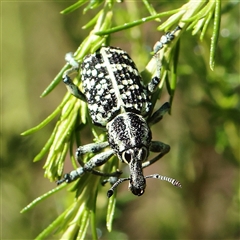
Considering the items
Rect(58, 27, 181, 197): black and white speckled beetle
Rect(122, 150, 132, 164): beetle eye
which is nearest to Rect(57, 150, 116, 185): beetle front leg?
Rect(58, 27, 181, 197): black and white speckled beetle

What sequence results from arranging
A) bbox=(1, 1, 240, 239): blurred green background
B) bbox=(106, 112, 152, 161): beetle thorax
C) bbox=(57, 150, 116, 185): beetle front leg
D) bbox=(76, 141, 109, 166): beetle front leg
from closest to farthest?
bbox=(57, 150, 116, 185): beetle front leg
bbox=(76, 141, 109, 166): beetle front leg
bbox=(106, 112, 152, 161): beetle thorax
bbox=(1, 1, 240, 239): blurred green background

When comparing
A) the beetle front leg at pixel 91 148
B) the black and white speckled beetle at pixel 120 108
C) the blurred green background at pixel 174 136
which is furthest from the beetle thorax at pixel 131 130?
the blurred green background at pixel 174 136

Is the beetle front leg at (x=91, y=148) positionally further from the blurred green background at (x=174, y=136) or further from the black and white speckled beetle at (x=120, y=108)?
the blurred green background at (x=174, y=136)

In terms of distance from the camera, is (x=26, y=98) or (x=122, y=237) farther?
(x=26, y=98)

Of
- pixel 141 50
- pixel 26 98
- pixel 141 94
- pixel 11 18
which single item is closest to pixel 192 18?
pixel 141 94

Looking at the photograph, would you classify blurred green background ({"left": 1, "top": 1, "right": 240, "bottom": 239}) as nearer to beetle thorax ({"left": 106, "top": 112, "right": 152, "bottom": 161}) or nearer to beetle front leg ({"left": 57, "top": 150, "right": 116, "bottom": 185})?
beetle thorax ({"left": 106, "top": 112, "right": 152, "bottom": 161})

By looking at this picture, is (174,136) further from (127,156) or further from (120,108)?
(127,156)

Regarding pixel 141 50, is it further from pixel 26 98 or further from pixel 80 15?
pixel 26 98
